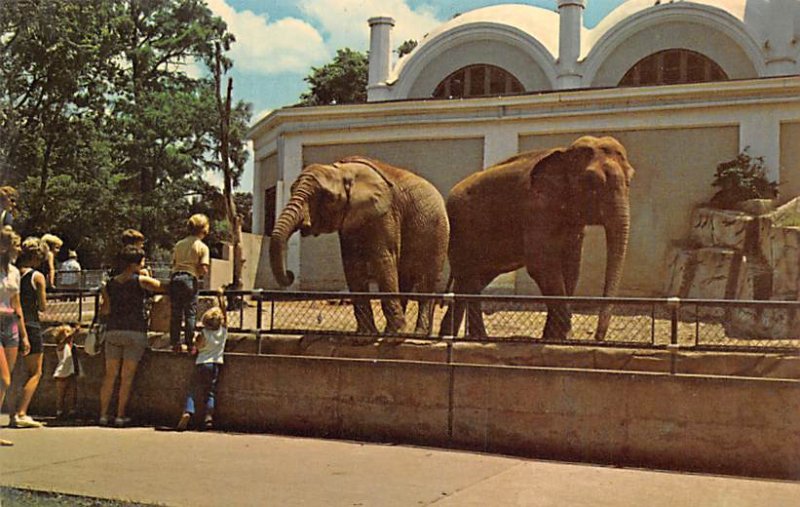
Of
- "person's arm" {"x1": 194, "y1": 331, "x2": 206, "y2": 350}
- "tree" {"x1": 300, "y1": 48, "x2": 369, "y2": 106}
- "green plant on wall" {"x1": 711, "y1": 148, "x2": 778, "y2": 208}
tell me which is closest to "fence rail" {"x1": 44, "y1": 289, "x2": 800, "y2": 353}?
"person's arm" {"x1": 194, "y1": 331, "x2": 206, "y2": 350}

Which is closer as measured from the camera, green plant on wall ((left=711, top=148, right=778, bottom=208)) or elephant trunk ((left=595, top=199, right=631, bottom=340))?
elephant trunk ((left=595, top=199, right=631, bottom=340))

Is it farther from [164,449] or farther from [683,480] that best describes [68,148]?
[683,480]

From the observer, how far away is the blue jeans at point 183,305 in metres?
9.16

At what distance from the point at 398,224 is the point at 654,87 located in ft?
24.8

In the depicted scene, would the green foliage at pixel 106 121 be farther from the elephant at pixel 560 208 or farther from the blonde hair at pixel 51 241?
the elephant at pixel 560 208

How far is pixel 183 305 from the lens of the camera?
9172mm

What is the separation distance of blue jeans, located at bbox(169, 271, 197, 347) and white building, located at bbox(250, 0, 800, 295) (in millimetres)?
5856

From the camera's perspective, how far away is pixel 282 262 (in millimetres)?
9438

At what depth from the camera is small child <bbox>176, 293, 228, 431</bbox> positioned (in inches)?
356

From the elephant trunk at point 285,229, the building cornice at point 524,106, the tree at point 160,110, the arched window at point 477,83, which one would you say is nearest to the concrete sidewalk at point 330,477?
the elephant trunk at point 285,229

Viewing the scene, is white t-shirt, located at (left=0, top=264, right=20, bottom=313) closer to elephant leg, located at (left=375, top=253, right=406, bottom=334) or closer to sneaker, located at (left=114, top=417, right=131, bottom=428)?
sneaker, located at (left=114, top=417, right=131, bottom=428)

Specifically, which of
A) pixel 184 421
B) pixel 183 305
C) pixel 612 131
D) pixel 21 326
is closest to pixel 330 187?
pixel 183 305

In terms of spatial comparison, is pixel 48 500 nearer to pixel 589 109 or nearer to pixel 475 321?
pixel 475 321

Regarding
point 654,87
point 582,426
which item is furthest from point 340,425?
point 654,87
